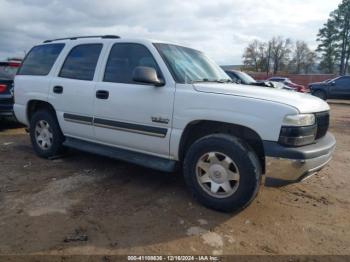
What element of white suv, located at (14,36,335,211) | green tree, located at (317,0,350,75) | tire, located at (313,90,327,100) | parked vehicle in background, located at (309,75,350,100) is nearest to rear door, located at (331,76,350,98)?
parked vehicle in background, located at (309,75,350,100)

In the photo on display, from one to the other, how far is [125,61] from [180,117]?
1.23 meters

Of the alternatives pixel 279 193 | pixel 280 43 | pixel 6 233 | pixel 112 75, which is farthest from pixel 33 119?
pixel 280 43

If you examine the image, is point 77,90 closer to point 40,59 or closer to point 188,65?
point 40,59

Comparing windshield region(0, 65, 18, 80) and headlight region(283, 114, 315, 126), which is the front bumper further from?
windshield region(0, 65, 18, 80)

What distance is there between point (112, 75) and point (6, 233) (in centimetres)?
231

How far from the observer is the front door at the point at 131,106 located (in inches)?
160

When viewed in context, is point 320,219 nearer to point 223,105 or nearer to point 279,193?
point 279,193

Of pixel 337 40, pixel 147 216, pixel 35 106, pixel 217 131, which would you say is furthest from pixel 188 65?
pixel 337 40

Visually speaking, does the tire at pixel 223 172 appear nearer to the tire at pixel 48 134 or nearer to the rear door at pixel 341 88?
the tire at pixel 48 134

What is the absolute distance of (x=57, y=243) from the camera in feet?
10.2

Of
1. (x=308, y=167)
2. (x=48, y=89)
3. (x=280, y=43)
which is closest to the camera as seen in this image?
(x=308, y=167)

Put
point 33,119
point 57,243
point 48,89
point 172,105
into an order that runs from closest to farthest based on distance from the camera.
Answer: point 57,243
point 172,105
point 48,89
point 33,119

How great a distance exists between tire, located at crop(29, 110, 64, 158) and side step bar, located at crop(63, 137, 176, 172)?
25 cm

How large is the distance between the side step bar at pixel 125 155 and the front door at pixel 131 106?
0.08 metres
